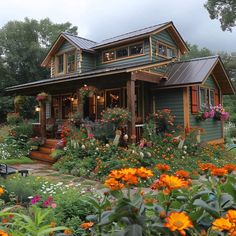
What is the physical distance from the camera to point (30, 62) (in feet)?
92.6

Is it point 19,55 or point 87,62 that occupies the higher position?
point 19,55

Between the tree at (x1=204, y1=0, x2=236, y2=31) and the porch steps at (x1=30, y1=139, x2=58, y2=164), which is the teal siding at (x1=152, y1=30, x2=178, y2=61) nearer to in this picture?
the porch steps at (x1=30, y1=139, x2=58, y2=164)

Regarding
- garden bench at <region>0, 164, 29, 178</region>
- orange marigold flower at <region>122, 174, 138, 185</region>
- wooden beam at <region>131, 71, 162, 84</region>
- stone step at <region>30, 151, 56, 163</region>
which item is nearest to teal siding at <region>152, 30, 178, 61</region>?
wooden beam at <region>131, 71, 162, 84</region>

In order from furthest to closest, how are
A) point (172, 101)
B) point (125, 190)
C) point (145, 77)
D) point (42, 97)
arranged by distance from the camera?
point (42, 97) → point (172, 101) → point (145, 77) → point (125, 190)

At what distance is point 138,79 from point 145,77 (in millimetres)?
656

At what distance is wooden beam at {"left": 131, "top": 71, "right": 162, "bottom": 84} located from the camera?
9595 millimetres

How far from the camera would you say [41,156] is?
11055mm

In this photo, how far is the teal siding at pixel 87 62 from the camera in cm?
1494

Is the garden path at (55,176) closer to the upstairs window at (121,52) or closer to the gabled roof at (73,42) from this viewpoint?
the upstairs window at (121,52)

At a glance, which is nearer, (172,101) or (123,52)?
(172,101)

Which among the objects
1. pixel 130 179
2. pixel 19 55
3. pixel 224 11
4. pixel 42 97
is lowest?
pixel 130 179

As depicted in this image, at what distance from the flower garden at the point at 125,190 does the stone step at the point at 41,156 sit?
0.36 meters

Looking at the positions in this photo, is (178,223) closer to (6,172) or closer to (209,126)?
(6,172)

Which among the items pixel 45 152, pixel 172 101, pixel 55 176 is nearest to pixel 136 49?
pixel 172 101
